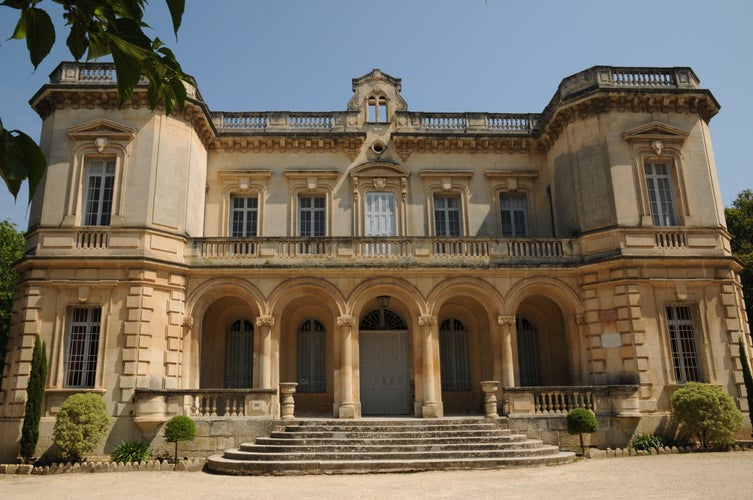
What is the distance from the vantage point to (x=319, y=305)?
2016cm

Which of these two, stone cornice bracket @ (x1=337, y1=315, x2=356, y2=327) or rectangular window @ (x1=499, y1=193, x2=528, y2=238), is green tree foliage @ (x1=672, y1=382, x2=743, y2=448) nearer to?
rectangular window @ (x1=499, y1=193, x2=528, y2=238)

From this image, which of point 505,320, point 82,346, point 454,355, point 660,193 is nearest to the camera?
point 82,346

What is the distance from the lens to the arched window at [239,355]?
19.8 m

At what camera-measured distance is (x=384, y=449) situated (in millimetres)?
14398

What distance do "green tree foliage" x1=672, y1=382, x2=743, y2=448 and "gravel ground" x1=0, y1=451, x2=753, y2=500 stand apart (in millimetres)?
1262

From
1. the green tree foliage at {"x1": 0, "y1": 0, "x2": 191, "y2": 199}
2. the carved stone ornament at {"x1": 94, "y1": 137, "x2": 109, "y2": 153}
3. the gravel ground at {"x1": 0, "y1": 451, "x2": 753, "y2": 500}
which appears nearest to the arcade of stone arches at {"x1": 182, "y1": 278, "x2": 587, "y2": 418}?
the gravel ground at {"x1": 0, "y1": 451, "x2": 753, "y2": 500}

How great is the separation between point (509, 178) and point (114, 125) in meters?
13.8

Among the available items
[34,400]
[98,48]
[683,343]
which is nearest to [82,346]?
[34,400]

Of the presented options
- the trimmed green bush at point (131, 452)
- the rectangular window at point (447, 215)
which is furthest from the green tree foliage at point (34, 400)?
the rectangular window at point (447, 215)

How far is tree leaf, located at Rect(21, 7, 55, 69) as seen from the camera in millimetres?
1894

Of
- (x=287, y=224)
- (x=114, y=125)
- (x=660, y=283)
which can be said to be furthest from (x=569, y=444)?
(x=114, y=125)

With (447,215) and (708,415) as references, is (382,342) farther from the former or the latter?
(708,415)

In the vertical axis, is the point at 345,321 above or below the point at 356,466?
above

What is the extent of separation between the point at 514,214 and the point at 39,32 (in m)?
A: 20.9
